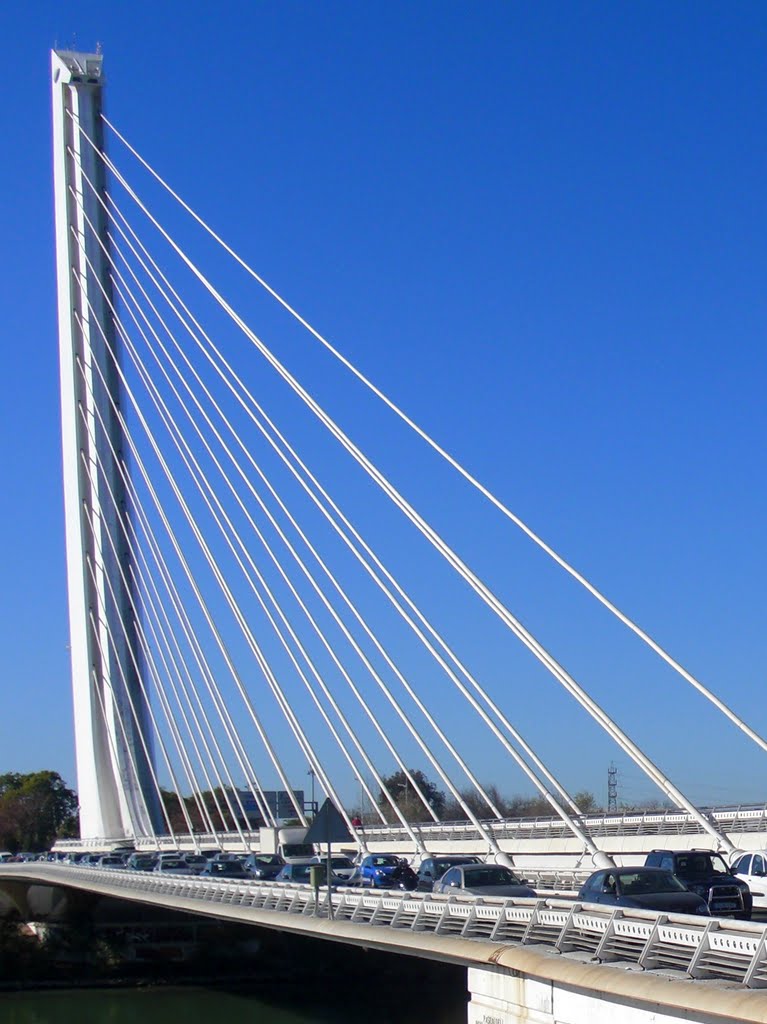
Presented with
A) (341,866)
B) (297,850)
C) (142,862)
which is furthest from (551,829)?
(142,862)

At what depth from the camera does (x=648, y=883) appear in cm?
2056

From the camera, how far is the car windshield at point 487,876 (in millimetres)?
25719

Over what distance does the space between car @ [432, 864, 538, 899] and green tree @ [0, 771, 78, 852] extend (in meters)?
114

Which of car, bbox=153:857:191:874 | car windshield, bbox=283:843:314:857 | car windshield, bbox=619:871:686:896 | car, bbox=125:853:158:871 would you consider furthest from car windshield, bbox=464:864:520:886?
car, bbox=125:853:158:871

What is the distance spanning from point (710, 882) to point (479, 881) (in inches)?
173

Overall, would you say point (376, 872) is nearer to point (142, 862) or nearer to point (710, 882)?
point (710, 882)

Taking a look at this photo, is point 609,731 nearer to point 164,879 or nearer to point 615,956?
point 615,956

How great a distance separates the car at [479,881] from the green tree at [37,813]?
114485 mm

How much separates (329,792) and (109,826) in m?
27.3

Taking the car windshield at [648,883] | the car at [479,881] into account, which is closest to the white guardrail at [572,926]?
the car at [479,881]

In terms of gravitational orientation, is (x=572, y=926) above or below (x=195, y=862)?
below

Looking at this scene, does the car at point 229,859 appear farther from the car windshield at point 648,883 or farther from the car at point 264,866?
the car windshield at point 648,883

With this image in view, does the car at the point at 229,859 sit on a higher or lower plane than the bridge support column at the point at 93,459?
lower

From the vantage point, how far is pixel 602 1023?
1505 cm
